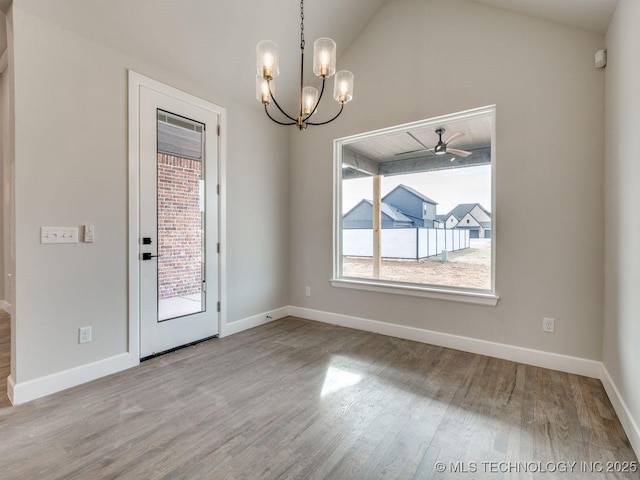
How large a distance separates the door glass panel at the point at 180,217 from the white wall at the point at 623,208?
3.57 m

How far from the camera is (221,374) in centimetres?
269

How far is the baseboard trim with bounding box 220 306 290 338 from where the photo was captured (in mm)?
3690

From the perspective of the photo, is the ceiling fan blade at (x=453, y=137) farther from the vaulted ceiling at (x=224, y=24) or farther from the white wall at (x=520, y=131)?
the vaulted ceiling at (x=224, y=24)

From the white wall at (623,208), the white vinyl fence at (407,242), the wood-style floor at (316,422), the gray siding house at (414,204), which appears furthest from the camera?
the gray siding house at (414,204)

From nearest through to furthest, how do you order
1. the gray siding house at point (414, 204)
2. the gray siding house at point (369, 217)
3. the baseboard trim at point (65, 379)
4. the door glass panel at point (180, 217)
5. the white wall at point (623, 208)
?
the white wall at point (623, 208) → the baseboard trim at point (65, 379) → the door glass panel at point (180, 217) → the gray siding house at point (414, 204) → the gray siding house at point (369, 217)

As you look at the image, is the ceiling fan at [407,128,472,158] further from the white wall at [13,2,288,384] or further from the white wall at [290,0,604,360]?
the white wall at [13,2,288,384]

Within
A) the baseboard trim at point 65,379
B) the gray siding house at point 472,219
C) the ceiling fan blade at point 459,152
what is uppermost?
the ceiling fan blade at point 459,152

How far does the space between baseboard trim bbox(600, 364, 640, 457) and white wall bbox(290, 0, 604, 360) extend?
262mm

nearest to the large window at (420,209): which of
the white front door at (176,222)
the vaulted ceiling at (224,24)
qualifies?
the vaulted ceiling at (224,24)

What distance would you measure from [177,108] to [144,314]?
208 cm

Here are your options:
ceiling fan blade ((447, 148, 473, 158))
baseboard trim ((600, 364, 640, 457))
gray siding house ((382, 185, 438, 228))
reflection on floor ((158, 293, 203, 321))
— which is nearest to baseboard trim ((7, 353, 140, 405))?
reflection on floor ((158, 293, 203, 321))

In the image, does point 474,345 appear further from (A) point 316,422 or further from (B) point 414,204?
(A) point 316,422

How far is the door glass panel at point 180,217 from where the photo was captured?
10.1 feet

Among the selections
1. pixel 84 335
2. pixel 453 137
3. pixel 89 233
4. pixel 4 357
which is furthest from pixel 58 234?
pixel 453 137
